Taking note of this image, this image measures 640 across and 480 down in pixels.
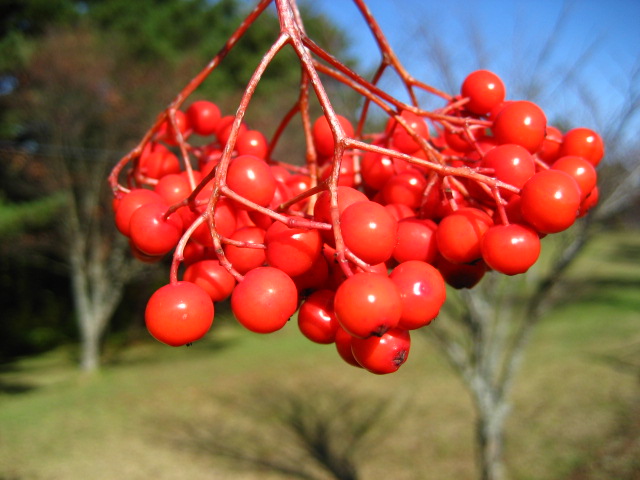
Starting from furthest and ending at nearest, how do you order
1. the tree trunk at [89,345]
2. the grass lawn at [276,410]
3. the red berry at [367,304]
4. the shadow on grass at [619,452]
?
the tree trunk at [89,345] < the grass lawn at [276,410] < the shadow on grass at [619,452] < the red berry at [367,304]

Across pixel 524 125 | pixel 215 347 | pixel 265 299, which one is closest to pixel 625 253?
pixel 215 347

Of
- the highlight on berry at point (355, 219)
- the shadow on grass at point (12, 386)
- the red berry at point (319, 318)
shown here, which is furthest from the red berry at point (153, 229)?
the shadow on grass at point (12, 386)

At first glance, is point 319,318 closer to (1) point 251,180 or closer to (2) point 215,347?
(1) point 251,180

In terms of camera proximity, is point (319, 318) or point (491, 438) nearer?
point (319, 318)

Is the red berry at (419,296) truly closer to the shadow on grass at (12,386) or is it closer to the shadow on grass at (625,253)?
the shadow on grass at (12,386)

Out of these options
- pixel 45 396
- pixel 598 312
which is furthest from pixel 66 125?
pixel 598 312
